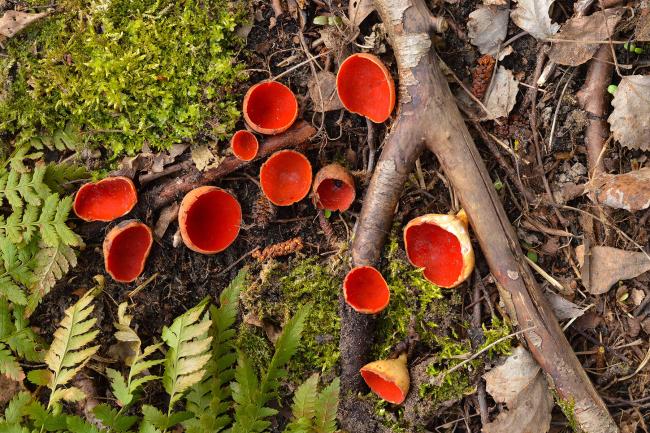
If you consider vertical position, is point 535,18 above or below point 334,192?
above

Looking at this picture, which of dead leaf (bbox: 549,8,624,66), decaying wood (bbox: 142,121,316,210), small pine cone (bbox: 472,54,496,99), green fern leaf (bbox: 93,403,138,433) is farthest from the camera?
decaying wood (bbox: 142,121,316,210)

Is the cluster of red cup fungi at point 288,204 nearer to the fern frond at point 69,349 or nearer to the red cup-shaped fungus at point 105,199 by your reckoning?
the red cup-shaped fungus at point 105,199

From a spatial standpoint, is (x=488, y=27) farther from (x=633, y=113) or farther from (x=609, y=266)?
(x=609, y=266)

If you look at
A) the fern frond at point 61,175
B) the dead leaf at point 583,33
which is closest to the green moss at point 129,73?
the fern frond at point 61,175

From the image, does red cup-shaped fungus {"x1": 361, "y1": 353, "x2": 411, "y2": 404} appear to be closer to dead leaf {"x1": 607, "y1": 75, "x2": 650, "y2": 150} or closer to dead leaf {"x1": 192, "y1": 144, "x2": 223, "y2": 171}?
dead leaf {"x1": 192, "y1": 144, "x2": 223, "y2": 171}

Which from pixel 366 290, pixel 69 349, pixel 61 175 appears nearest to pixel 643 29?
pixel 366 290

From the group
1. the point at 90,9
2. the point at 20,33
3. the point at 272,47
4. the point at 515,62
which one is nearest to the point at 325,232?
the point at 272,47

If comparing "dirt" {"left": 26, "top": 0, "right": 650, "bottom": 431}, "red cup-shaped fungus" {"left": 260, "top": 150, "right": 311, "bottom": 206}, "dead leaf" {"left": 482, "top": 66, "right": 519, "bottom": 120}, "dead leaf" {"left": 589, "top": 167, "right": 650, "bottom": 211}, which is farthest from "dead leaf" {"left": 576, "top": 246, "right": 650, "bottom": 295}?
"red cup-shaped fungus" {"left": 260, "top": 150, "right": 311, "bottom": 206}
